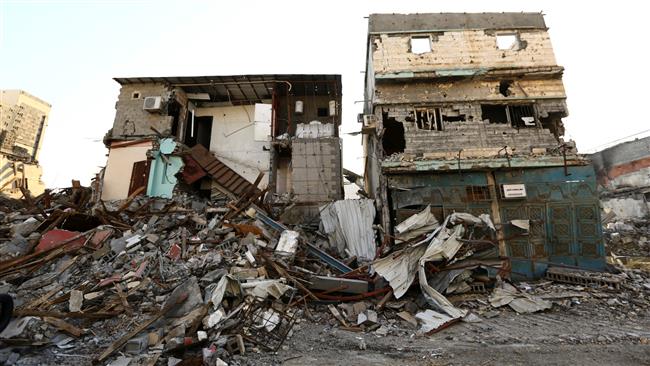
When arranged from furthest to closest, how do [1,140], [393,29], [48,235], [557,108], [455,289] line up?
[1,140] → [393,29] → [557,108] → [48,235] → [455,289]

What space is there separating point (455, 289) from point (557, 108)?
871cm

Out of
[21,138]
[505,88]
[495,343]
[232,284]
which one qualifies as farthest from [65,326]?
[21,138]

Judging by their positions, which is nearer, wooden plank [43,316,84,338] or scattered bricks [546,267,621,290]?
wooden plank [43,316,84,338]

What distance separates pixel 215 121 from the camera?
54.1 feet

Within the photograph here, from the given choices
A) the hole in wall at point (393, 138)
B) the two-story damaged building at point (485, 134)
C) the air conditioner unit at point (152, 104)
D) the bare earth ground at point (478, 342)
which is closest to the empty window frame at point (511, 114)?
the two-story damaged building at point (485, 134)

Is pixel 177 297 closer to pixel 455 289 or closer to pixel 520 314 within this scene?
pixel 455 289

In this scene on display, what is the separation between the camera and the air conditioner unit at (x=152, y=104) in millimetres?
14820

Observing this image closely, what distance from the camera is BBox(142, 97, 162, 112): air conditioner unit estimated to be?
14820 millimetres

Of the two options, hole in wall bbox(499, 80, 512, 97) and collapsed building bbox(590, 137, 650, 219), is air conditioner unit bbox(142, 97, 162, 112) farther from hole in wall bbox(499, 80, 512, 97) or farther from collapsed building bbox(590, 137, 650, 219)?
collapsed building bbox(590, 137, 650, 219)

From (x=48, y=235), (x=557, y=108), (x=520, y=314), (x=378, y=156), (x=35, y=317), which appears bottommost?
(x=520, y=314)

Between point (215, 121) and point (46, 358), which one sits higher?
point (215, 121)

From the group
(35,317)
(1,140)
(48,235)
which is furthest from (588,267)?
(1,140)

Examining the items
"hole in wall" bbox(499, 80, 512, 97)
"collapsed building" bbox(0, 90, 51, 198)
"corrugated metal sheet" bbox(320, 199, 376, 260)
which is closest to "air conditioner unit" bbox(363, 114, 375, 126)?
"corrugated metal sheet" bbox(320, 199, 376, 260)

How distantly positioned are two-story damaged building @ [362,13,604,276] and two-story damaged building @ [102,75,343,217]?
3338 millimetres
